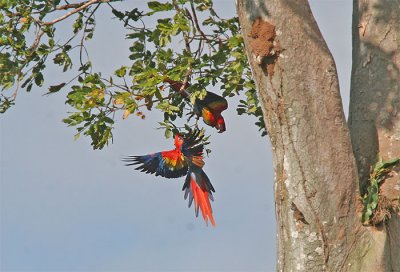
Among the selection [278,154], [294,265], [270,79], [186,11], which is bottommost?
[294,265]

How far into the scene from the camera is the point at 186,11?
536cm

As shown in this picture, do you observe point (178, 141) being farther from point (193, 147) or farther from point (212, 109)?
point (212, 109)

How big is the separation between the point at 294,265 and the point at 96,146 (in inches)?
87.1

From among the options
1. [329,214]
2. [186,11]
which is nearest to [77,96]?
[186,11]

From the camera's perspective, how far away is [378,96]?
164 inches

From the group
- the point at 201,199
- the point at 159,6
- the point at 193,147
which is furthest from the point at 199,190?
the point at 159,6

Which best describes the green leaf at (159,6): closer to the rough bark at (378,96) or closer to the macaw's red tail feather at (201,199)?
the rough bark at (378,96)

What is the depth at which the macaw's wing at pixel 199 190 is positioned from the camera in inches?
250

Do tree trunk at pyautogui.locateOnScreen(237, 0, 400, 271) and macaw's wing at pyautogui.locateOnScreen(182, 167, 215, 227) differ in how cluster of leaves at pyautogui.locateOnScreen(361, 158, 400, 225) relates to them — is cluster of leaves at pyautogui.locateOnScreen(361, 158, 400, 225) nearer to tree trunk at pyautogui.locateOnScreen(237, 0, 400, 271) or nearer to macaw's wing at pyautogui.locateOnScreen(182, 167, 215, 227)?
tree trunk at pyautogui.locateOnScreen(237, 0, 400, 271)

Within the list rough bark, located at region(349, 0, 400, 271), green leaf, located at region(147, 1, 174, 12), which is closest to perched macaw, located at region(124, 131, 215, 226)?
green leaf, located at region(147, 1, 174, 12)

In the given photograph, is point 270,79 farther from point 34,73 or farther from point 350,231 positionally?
point 34,73

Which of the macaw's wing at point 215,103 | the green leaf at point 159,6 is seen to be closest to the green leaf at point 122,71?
the green leaf at point 159,6

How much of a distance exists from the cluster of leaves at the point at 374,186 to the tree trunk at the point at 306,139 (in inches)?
2.1

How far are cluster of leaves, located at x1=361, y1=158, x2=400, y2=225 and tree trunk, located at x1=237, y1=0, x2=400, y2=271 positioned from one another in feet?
0.18
